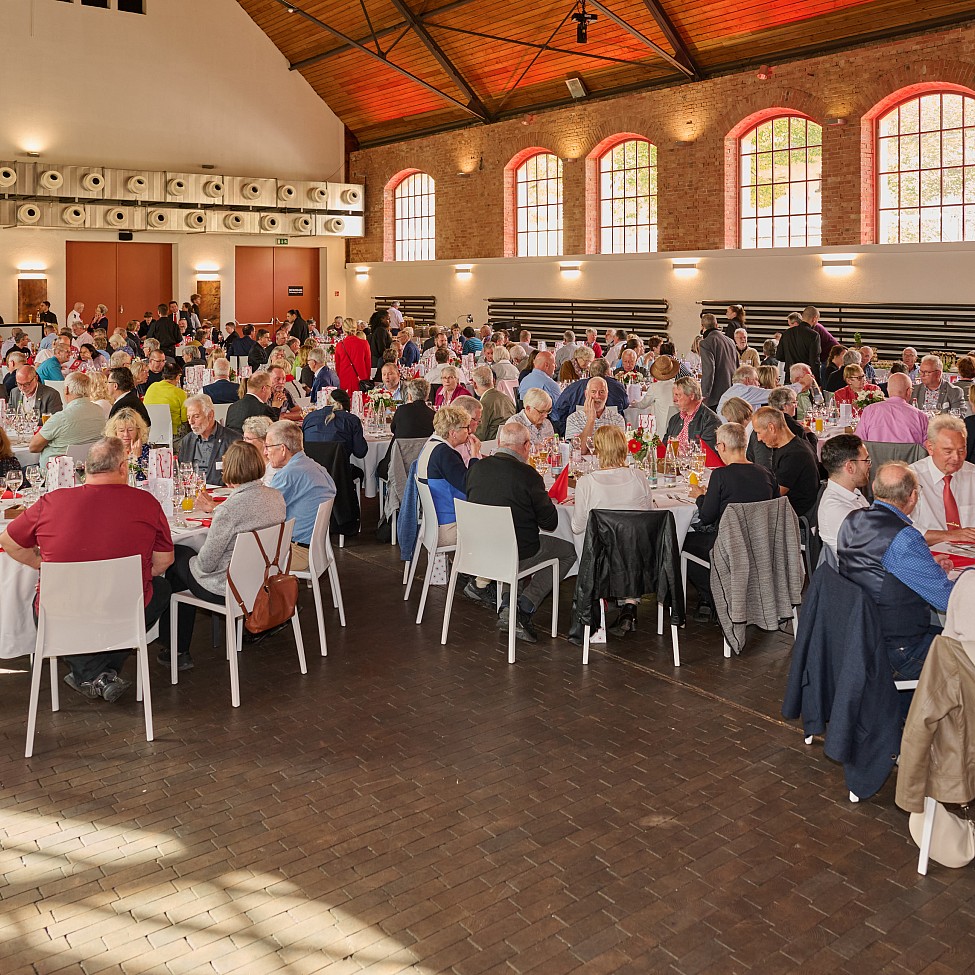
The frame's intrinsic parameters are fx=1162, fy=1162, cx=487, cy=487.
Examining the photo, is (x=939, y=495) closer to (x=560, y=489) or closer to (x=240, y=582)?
(x=560, y=489)

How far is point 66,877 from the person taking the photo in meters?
4.00

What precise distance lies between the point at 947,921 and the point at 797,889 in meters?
0.47

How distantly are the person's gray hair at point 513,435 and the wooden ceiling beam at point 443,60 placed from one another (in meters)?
15.5

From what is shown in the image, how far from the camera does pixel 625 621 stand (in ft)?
22.1

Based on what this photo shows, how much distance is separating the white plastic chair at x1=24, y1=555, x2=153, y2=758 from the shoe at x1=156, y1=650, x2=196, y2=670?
1047mm

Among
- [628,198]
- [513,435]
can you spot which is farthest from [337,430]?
[628,198]

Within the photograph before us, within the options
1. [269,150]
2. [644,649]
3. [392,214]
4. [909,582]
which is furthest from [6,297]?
[909,582]

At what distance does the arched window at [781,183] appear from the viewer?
56.9 ft

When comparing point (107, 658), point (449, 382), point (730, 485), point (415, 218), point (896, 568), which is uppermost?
point (415, 218)

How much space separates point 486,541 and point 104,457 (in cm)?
207

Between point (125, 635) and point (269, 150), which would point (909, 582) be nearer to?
point (125, 635)

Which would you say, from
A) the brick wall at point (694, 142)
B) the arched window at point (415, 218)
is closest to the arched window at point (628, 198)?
the brick wall at point (694, 142)

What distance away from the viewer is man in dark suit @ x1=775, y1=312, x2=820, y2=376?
13.7m

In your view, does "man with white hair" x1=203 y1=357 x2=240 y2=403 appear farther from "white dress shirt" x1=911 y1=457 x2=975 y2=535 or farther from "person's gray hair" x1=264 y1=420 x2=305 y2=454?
"white dress shirt" x1=911 y1=457 x2=975 y2=535
